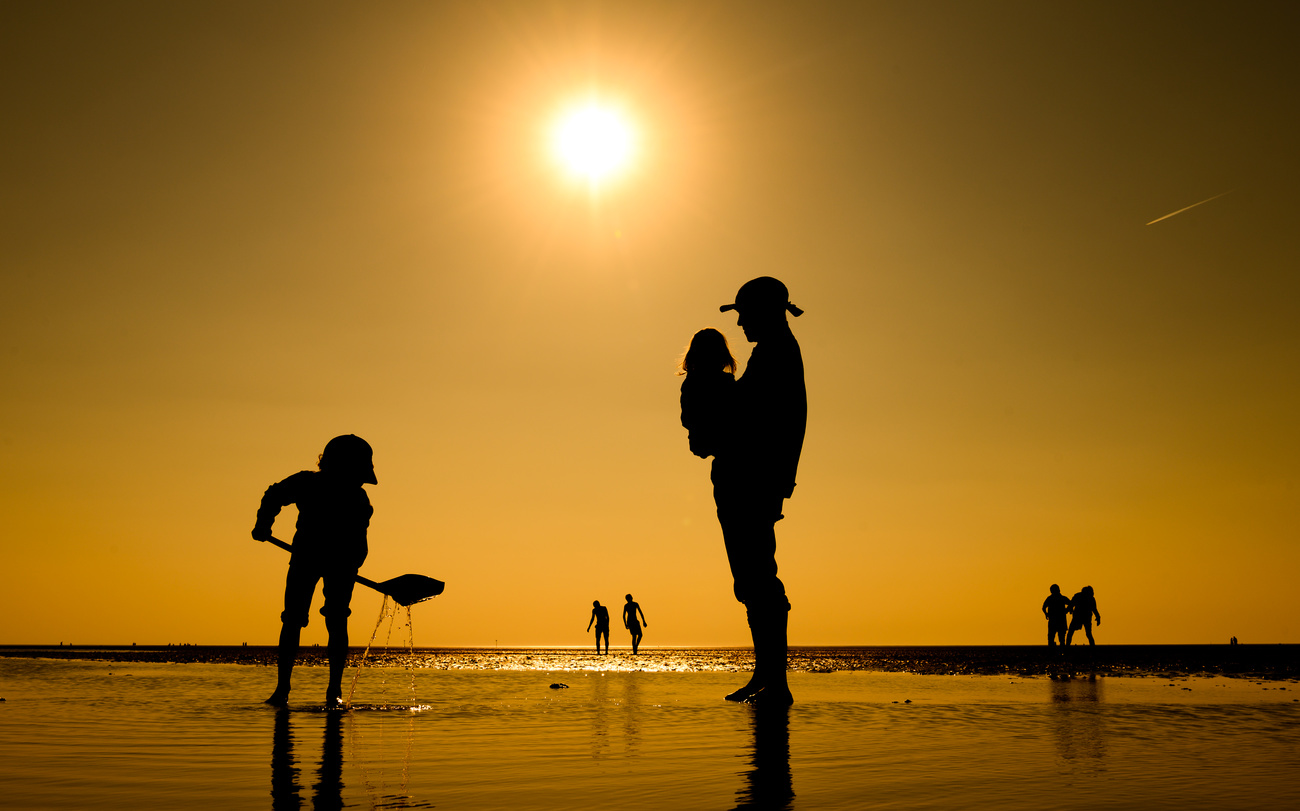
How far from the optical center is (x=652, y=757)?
400cm

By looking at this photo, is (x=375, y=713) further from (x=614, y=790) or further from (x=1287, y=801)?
(x=1287, y=801)

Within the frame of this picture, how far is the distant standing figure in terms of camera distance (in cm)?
592

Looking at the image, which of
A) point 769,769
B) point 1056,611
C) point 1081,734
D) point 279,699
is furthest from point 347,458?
point 1056,611

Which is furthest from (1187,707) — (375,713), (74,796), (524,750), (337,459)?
(74,796)

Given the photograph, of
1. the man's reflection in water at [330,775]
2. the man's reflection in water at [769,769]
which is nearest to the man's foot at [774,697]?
the man's reflection in water at [769,769]

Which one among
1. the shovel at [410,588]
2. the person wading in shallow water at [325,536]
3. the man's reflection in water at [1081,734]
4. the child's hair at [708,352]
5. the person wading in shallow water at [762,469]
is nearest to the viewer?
the man's reflection in water at [1081,734]

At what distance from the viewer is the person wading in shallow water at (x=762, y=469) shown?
19.4 feet

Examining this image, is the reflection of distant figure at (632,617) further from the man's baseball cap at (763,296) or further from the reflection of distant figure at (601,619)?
the man's baseball cap at (763,296)

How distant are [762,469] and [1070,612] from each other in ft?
75.1

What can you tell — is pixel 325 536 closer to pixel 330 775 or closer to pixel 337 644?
pixel 337 644

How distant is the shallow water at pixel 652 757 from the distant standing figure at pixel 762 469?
2.44ft

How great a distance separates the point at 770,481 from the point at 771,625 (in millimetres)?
973

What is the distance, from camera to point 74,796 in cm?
289

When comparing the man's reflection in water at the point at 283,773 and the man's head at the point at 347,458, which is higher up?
the man's head at the point at 347,458
